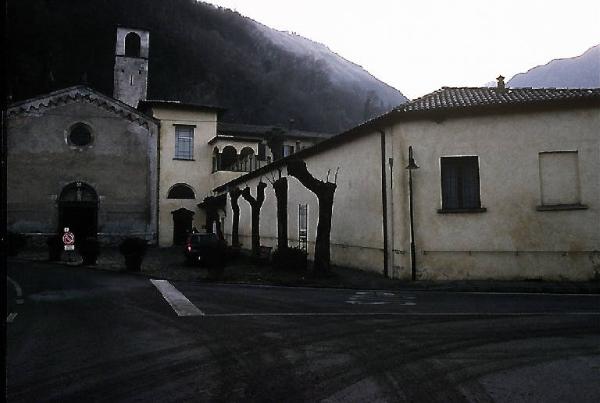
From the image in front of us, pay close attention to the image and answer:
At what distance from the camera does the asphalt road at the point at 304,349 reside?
4.49m

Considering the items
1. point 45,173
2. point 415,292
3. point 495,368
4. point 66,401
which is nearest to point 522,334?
point 495,368

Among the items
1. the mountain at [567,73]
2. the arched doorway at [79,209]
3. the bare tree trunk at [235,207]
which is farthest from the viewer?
the mountain at [567,73]

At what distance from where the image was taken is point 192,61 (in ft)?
245

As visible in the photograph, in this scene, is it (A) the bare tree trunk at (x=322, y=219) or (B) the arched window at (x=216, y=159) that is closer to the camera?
(A) the bare tree trunk at (x=322, y=219)

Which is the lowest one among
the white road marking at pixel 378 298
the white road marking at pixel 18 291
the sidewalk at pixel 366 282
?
the white road marking at pixel 378 298

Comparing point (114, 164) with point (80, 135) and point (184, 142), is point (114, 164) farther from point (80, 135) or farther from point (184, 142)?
point (184, 142)

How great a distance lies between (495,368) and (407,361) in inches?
38.3

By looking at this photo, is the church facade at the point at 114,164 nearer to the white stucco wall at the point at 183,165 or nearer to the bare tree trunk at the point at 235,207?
the white stucco wall at the point at 183,165

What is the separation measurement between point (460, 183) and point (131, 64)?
37.6m

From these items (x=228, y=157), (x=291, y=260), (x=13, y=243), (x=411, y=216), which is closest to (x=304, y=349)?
(x=411, y=216)

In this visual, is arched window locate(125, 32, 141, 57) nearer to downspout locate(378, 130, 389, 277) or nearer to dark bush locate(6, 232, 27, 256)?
dark bush locate(6, 232, 27, 256)

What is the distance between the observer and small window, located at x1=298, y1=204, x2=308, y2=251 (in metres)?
22.1

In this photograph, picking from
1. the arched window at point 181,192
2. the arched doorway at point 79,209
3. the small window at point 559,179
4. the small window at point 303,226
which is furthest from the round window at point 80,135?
the small window at point 559,179

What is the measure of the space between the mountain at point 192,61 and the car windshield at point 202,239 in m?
31.7
